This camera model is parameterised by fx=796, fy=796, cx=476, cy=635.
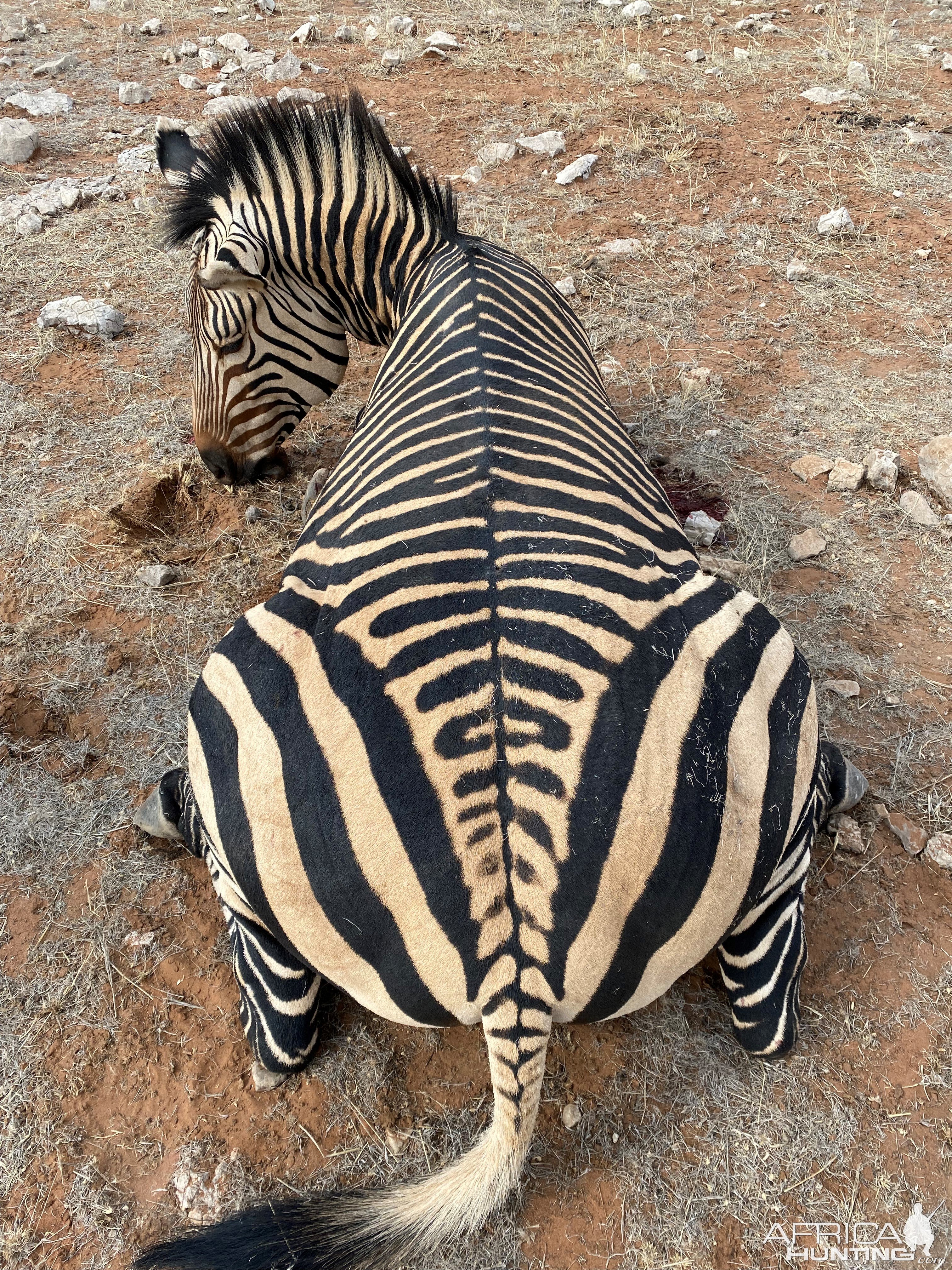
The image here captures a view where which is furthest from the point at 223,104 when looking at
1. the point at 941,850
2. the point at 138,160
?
the point at 941,850

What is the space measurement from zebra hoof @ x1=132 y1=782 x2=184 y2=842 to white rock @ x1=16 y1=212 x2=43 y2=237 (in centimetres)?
500

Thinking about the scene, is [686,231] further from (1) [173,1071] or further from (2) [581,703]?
(1) [173,1071]

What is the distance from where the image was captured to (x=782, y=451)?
396cm

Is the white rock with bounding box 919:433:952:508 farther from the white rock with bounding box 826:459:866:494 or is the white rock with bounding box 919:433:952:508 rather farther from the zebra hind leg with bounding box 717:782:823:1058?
the zebra hind leg with bounding box 717:782:823:1058

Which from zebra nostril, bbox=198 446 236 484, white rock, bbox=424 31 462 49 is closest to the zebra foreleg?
zebra nostril, bbox=198 446 236 484

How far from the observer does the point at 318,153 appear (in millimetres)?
3189

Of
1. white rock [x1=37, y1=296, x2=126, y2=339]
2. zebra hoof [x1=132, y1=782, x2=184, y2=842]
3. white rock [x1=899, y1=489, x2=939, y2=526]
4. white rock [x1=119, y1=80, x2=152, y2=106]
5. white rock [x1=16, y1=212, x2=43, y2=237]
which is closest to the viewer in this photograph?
zebra hoof [x1=132, y1=782, x2=184, y2=842]

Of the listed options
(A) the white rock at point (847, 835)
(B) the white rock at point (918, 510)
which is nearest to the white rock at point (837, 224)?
(B) the white rock at point (918, 510)

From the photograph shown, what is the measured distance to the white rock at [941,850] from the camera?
2.48 metres

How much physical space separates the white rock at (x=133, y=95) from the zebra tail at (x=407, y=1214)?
8381 millimetres

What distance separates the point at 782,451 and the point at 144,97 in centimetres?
676

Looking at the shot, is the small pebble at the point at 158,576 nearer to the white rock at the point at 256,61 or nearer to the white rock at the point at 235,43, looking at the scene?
the white rock at the point at 256,61

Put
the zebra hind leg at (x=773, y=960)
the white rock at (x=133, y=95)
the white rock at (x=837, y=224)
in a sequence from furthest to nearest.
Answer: the white rock at (x=133, y=95) < the white rock at (x=837, y=224) < the zebra hind leg at (x=773, y=960)

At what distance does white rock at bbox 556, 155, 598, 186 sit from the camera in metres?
5.82
